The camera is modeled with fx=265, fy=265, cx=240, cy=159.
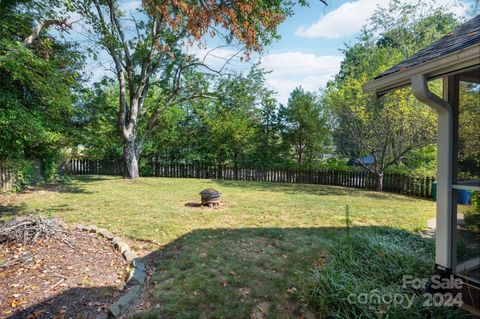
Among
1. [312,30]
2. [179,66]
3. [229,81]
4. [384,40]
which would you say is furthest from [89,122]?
[384,40]

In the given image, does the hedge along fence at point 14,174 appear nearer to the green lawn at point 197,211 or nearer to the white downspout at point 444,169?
the green lawn at point 197,211

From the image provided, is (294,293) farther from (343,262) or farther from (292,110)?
(292,110)

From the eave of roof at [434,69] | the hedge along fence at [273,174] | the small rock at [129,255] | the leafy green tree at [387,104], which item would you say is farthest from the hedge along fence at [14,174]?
the leafy green tree at [387,104]

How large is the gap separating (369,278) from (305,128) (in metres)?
11.9

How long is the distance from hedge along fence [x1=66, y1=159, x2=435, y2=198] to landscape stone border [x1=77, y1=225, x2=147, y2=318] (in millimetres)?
9879

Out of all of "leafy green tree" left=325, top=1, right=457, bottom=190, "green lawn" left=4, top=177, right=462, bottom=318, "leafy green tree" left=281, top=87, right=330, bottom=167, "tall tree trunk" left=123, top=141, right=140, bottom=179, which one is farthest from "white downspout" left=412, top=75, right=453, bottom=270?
"tall tree trunk" left=123, top=141, right=140, bottom=179

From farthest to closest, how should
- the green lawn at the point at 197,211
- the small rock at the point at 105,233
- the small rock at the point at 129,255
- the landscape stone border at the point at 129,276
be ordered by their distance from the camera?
the green lawn at the point at 197,211 → the small rock at the point at 105,233 → the small rock at the point at 129,255 → the landscape stone border at the point at 129,276

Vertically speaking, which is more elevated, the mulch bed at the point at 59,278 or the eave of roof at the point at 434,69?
the eave of roof at the point at 434,69

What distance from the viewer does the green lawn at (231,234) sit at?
2867 mm

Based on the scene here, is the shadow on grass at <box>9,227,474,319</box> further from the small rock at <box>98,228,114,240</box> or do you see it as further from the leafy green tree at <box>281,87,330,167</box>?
the leafy green tree at <box>281,87,330,167</box>

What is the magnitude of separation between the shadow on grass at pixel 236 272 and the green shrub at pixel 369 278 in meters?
0.09

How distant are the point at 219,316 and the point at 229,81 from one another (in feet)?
42.4

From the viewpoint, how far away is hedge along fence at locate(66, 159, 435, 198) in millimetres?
10148

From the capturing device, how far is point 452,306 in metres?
2.57
